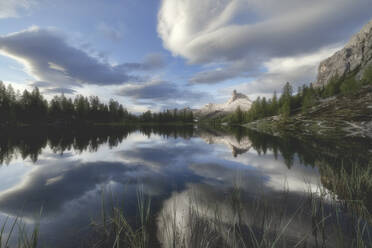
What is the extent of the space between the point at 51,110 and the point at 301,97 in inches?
7111

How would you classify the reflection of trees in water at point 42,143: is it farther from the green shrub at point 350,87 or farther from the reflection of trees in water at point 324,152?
the green shrub at point 350,87

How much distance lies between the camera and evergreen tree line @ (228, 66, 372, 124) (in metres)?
90.6

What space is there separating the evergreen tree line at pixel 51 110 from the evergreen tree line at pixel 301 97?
13497 cm

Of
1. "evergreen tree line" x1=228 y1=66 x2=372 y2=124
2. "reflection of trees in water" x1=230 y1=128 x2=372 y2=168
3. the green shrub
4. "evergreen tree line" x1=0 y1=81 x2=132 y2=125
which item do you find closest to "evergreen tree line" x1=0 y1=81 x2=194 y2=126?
"evergreen tree line" x1=0 y1=81 x2=132 y2=125

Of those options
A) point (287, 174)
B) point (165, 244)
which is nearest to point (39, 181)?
point (165, 244)

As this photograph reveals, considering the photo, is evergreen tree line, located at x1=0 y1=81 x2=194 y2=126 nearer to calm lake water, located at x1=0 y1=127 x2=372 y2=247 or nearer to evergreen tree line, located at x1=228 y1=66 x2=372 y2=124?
calm lake water, located at x1=0 y1=127 x2=372 y2=247

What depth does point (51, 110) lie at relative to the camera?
97.0 meters

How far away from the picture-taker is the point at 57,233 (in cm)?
574

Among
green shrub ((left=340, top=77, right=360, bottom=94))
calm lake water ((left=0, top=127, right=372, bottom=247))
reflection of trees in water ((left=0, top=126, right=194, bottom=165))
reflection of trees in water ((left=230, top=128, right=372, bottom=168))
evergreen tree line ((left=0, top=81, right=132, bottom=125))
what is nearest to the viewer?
calm lake water ((left=0, top=127, right=372, bottom=247))

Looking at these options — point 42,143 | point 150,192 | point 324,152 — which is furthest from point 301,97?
point 42,143

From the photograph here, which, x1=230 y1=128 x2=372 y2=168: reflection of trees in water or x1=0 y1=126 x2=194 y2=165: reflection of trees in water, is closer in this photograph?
x1=230 y1=128 x2=372 y2=168: reflection of trees in water

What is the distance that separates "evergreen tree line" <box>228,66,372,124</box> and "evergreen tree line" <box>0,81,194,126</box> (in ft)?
443

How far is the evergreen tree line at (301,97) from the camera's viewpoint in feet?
297

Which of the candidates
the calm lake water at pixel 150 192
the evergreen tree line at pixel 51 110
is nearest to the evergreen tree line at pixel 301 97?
the calm lake water at pixel 150 192
